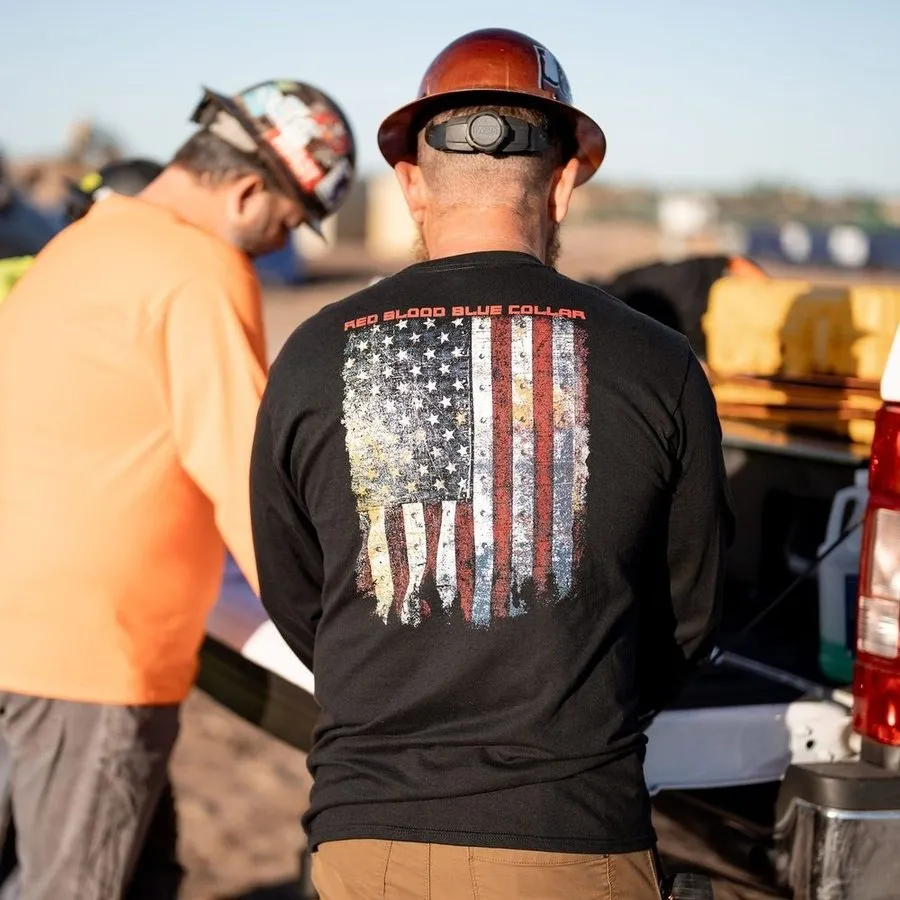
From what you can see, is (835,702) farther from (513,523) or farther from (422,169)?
(422,169)

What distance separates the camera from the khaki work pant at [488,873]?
197cm

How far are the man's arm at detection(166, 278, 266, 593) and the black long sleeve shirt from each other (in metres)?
0.68

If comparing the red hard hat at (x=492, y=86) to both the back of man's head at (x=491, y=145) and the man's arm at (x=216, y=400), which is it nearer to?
the back of man's head at (x=491, y=145)

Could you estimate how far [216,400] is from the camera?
109 inches

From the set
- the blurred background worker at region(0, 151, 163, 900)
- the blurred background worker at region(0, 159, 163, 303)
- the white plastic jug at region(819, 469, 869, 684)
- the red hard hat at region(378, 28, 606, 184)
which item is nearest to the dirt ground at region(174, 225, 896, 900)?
the white plastic jug at region(819, 469, 869, 684)

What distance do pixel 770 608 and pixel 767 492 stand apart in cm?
82

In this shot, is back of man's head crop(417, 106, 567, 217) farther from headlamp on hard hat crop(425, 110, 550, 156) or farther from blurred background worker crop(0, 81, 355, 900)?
blurred background worker crop(0, 81, 355, 900)

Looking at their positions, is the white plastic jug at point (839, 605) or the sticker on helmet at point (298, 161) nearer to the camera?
the sticker on helmet at point (298, 161)

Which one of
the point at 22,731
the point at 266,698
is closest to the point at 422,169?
the point at 22,731

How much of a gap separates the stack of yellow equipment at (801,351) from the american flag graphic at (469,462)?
195 centimetres

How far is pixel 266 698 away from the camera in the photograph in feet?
11.7

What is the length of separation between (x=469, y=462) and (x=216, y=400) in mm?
927

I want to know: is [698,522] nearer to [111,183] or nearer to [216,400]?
[216,400]

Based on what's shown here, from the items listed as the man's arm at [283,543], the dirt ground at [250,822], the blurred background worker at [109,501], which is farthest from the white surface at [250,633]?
the dirt ground at [250,822]
